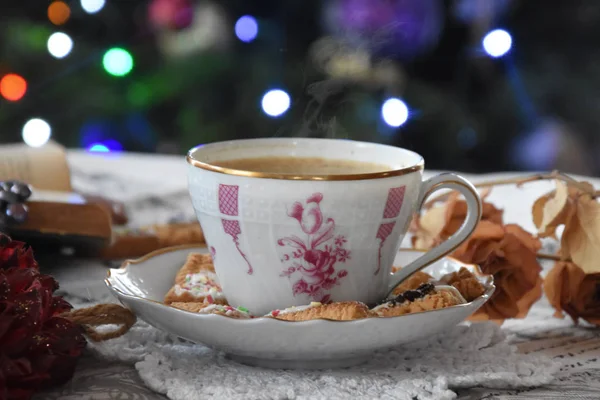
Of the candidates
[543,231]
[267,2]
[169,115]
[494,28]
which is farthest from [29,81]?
[543,231]

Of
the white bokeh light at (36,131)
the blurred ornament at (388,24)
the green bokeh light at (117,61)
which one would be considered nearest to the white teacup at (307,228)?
the blurred ornament at (388,24)

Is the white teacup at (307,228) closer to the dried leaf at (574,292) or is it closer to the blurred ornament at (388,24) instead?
the dried leaf at (574,292)

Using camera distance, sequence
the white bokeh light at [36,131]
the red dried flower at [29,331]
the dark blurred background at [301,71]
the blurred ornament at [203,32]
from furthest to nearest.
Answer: the white bokeh light at [36,131] → the blurred ornament at [203,32] → the dark blurred background at [301,71] → the red dried flower at [29,331]

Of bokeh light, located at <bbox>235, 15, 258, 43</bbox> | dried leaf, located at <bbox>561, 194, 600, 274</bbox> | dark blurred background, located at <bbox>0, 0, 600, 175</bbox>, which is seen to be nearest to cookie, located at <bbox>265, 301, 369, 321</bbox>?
dried leaf, located at <bbox>561, 194, 600, 274</bbox>

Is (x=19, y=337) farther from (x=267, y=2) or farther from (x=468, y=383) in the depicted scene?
(x=267, y=2)

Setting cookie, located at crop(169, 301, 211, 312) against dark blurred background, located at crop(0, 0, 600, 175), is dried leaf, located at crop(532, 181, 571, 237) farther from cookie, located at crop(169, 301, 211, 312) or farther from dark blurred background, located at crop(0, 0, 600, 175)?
dark blurred background, located at crop(0, 0, 600, 175)

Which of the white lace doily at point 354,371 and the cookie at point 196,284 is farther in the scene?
the cookie at point 196,284

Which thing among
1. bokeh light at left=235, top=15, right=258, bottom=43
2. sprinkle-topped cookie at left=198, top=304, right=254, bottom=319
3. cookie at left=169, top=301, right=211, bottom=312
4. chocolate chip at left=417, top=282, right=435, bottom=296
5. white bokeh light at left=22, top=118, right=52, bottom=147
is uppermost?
bokeh light at left=235, top=15, right=258, bottom=43

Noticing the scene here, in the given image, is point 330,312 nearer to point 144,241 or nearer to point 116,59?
point 144,241
